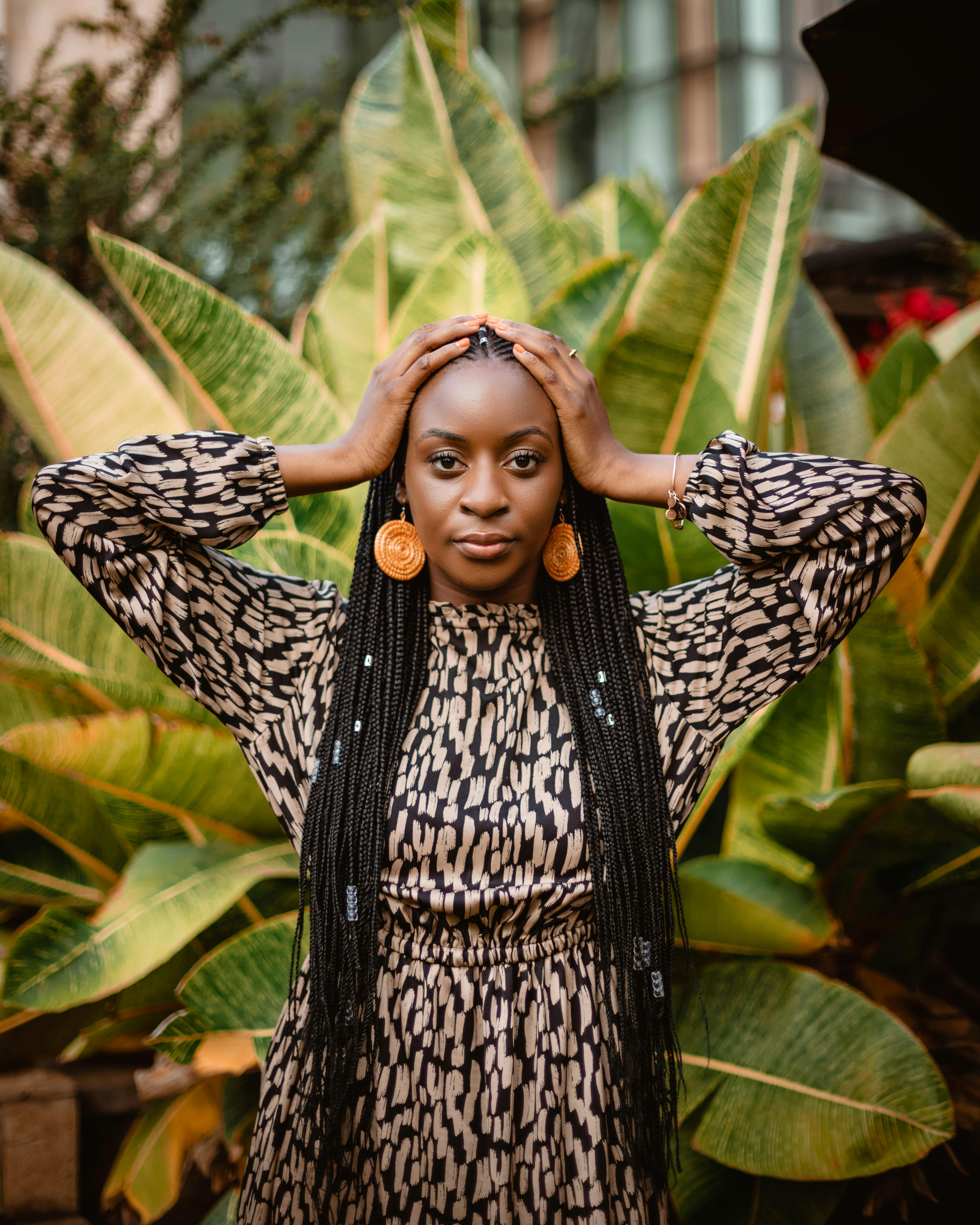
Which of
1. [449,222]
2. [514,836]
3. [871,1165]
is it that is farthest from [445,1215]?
[449,222]

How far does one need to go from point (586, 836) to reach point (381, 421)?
52 centimetres

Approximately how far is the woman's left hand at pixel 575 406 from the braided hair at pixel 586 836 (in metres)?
0.03

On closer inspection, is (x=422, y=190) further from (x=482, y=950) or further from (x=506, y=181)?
(x=482, y=950)

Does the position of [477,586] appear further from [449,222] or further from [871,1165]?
[449,222]

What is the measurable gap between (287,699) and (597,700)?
0.37 meters

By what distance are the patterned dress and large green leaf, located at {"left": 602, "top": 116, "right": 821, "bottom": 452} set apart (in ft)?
2.27

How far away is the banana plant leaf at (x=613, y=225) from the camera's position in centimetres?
271

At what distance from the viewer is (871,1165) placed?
4.66 feet

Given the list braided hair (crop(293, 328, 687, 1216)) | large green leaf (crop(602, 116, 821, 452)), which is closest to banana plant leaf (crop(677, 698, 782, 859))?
braided hair (crop(293, 328, 687, 1216))

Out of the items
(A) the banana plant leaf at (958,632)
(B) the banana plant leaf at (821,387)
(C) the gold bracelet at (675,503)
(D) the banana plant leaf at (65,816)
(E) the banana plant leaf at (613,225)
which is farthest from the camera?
(E) the banana plant leaf at (613,225)

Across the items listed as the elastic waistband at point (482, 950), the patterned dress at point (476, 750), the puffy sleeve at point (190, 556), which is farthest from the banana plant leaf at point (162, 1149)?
the puffy sleeve at point (190, 556)

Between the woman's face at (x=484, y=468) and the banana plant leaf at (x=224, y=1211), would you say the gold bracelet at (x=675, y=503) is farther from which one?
the banana plant leaf at (x=224, y=1211)

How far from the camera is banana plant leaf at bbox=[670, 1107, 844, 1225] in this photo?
5.18ft

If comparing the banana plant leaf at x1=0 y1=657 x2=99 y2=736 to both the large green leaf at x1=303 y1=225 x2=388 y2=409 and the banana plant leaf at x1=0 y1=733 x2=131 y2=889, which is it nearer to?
the banana plant leaf at x1=0 y1=733 x2=131 y2=889
